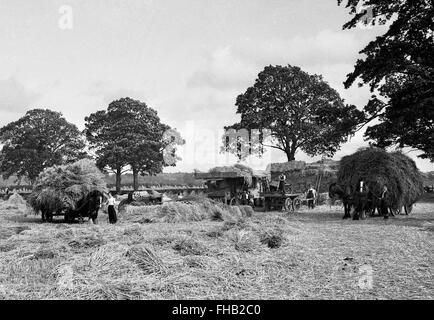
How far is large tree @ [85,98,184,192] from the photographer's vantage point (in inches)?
1692

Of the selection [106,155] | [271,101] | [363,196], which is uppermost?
[271,101]

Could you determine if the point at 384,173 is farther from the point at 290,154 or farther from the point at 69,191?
the point at 290,154

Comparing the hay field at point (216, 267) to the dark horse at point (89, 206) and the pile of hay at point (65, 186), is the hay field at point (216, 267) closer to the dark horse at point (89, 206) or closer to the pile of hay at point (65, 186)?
the pile of hay at point (65, 186)

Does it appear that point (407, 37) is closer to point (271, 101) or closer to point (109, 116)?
point (271, 101)

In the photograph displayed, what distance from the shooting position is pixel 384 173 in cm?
1886

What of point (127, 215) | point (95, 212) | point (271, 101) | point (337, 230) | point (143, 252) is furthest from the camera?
point (271, 101)

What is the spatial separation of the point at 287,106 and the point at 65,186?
25954 mm

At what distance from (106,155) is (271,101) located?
688 inches

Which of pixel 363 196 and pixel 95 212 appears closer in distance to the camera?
pixel 95 212

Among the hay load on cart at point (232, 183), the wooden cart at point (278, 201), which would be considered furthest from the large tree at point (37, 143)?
the wooden cart at point (278, 201)

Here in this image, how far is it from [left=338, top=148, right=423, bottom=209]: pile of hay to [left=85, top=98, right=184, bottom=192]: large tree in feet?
89.5

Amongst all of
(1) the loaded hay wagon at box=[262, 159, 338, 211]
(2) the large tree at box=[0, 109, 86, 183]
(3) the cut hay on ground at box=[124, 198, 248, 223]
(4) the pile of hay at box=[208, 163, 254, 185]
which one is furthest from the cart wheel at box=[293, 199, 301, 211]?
(2) the large tree at box=[0, 109, 86, 183]

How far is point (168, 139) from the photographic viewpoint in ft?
158
